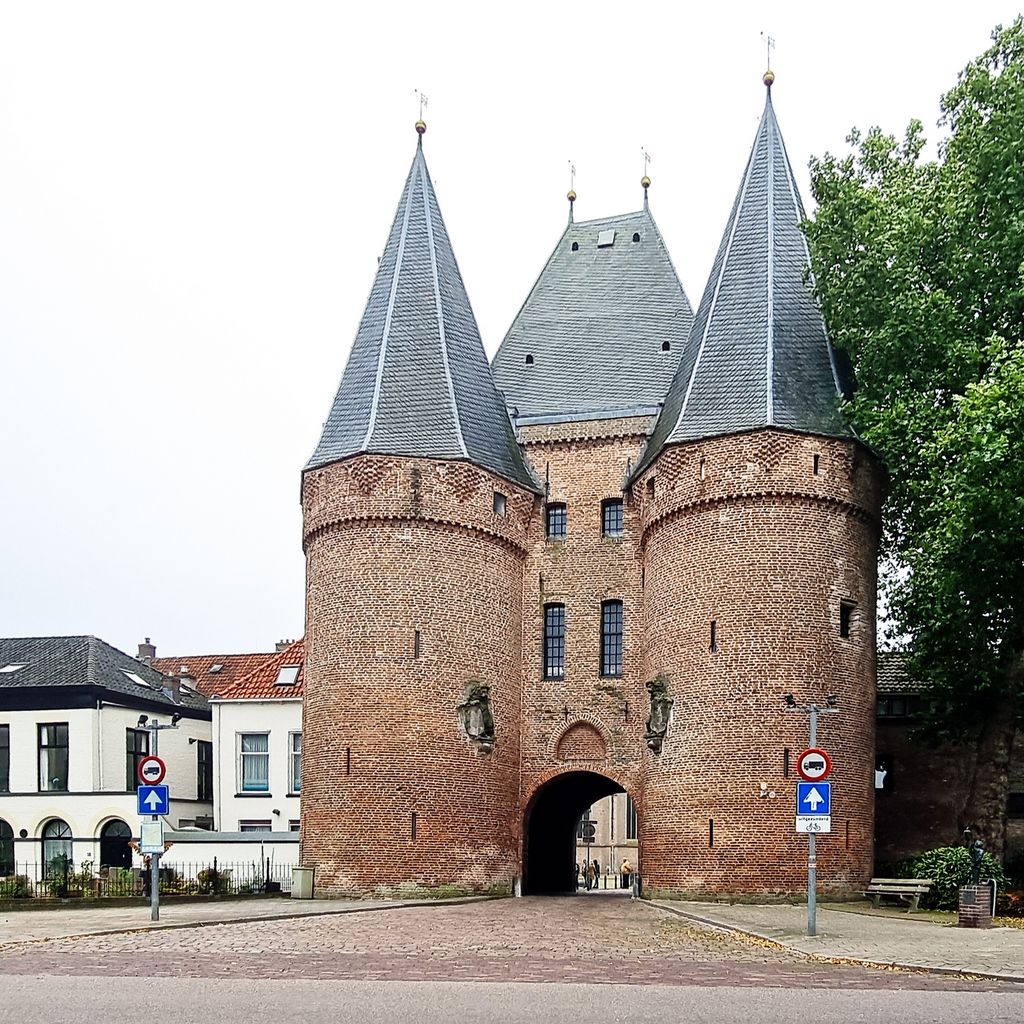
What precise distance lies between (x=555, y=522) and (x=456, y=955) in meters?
20.7

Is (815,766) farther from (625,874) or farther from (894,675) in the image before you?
(625,874)

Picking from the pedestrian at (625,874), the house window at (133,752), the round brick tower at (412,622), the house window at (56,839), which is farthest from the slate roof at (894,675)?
the house window at (56,839)

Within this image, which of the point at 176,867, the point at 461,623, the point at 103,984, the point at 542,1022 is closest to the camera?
the point at 542,1022

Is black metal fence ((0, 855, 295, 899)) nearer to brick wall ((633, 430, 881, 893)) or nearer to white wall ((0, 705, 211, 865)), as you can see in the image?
brick wall ((633, 430, 881, 893))

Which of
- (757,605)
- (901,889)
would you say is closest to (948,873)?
(901,889)

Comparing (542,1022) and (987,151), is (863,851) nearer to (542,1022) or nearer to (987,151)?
(987,151)

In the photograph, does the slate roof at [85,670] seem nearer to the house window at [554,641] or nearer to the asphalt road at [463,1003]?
the house window at [554,641]

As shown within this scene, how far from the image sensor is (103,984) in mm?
14070

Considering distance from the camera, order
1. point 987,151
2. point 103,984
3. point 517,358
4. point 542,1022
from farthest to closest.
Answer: point 517,358 → point 987,151 → point 103,984 → point 542,1022

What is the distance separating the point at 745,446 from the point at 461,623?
7.55 metres

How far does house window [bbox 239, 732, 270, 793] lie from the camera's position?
46281 millimetres

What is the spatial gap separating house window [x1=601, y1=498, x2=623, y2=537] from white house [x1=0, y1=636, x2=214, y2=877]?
14917 mm

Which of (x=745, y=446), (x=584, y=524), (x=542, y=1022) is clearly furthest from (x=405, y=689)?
(x=542, y=1022)

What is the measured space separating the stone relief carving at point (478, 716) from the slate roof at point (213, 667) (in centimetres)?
2200
